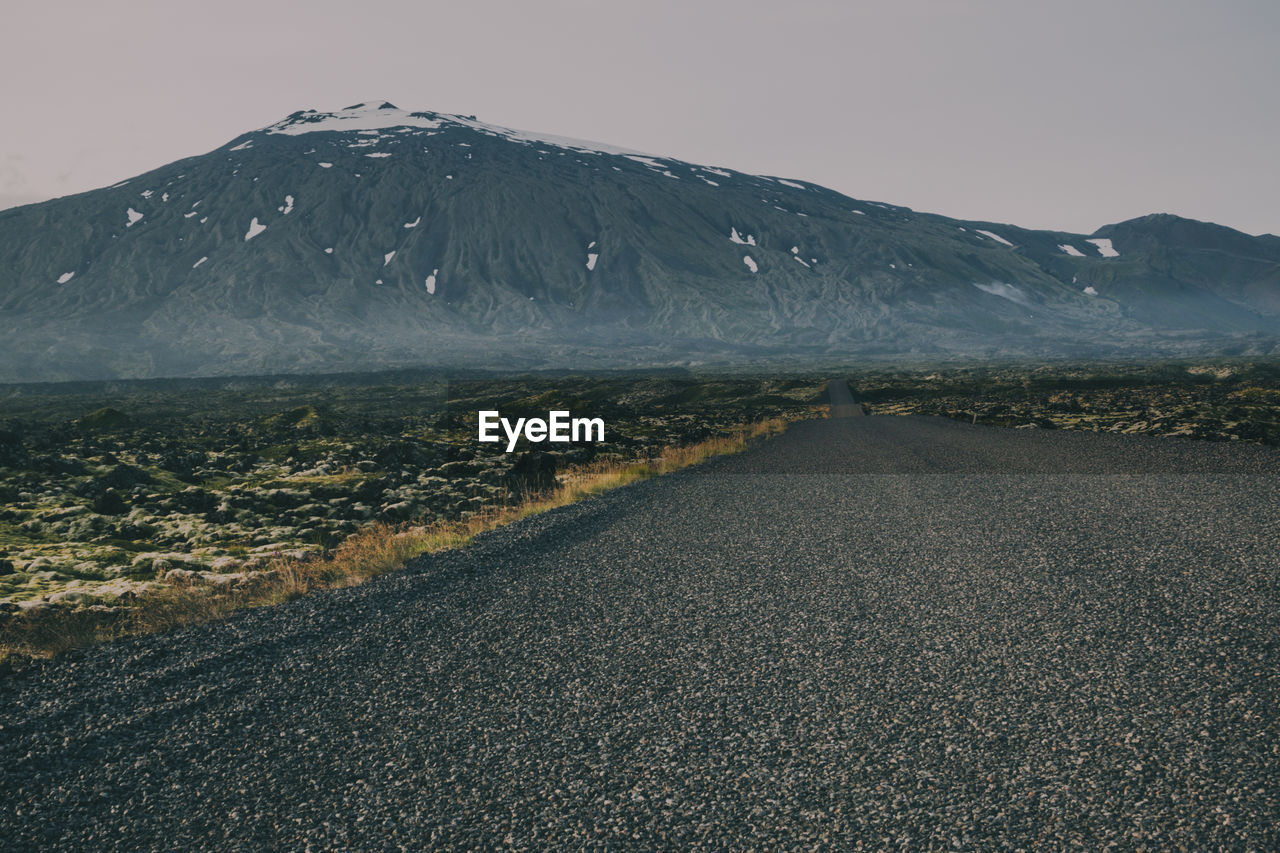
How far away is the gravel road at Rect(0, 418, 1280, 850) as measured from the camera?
466cm

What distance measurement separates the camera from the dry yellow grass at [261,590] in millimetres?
7922

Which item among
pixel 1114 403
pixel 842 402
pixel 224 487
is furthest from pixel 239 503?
pixel 842 402

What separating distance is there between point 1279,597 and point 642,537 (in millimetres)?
8178

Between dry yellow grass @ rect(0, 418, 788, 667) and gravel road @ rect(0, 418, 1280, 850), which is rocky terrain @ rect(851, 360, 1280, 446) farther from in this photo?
dry yellow grass @ rect(0, 418, 788, 667)

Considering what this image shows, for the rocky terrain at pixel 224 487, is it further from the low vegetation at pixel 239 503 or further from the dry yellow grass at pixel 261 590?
the dry yellow grass at pixel 261 590

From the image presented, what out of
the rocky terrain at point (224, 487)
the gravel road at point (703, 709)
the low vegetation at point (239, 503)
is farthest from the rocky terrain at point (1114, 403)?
the gravel road at point (703, 709)

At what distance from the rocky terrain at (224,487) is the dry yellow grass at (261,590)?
57 centimetres

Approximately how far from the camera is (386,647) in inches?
298

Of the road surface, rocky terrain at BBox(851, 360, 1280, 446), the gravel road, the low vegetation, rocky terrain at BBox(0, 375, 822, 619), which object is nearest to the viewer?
the gravel road

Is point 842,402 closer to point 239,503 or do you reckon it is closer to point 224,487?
point 224,487

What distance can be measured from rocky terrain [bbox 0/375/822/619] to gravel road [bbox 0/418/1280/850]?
13.8ft

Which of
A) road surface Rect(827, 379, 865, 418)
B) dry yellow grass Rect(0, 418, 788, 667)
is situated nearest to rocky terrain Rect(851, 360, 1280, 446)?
road surface Rect(827, 379, 865, 418)

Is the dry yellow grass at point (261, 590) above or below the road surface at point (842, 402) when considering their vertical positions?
above

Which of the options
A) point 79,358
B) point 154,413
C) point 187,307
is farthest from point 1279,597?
point 187,307
